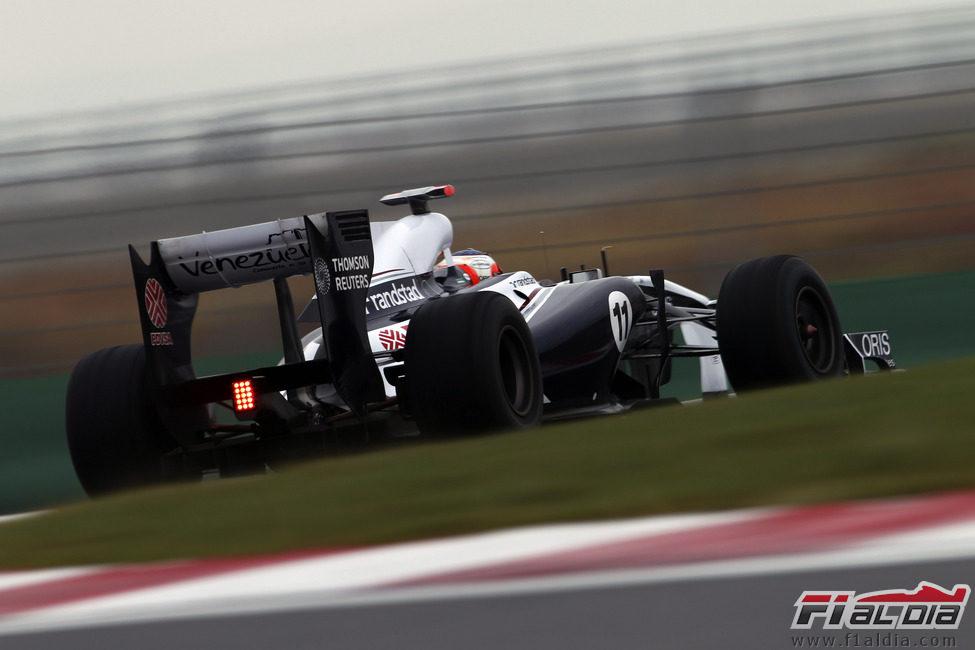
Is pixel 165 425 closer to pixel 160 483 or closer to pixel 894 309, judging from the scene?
pixel 160 483

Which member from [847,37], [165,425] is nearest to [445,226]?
[165,425]

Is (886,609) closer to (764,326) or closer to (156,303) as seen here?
(156,303)

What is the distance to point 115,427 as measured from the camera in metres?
6.10

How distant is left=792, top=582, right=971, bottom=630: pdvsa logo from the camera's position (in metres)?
1.79

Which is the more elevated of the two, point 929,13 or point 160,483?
point 929,13

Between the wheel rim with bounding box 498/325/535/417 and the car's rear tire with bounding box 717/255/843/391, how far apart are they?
1363mm

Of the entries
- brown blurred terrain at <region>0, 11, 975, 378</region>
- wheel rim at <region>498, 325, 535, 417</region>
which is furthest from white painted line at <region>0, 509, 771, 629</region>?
brown blurred terrain at <region>0, 11, 975, 378</region>

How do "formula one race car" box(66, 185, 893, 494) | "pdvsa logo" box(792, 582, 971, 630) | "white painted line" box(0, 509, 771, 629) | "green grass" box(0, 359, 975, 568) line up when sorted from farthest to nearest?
"formula one race car" box(66, 185, 893, 494)
"green grass" box(0, 359, 975, 568)
"white painted line" box(0, 509, 771, 629)
"pdvsa logo" box(792, 582, 971, 630)

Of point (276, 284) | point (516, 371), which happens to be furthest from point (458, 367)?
point (276, 284)

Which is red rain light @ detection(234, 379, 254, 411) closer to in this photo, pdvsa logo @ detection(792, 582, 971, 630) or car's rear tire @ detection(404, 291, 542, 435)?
car's rear tire @ detection(404, 291, 542, 435)

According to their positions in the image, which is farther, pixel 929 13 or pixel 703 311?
pixel 929 13

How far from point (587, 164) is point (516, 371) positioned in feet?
14.3

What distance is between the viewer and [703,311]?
820 cm

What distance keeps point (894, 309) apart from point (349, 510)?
21.8ft
